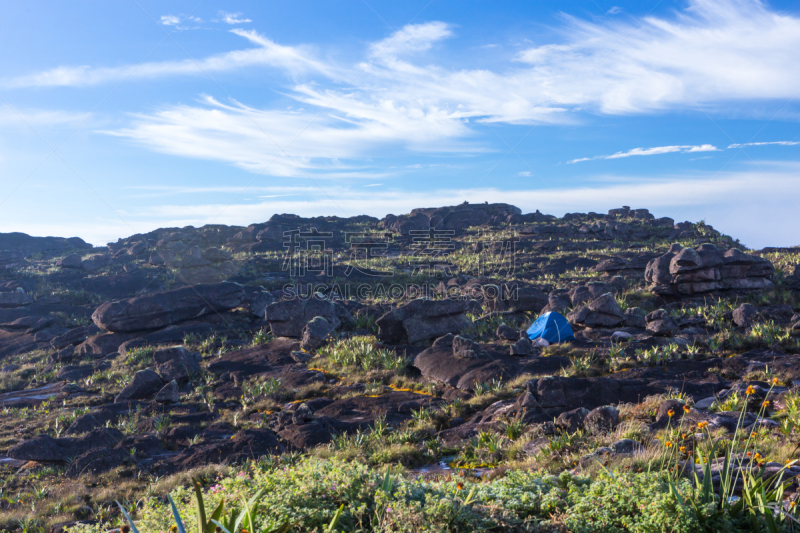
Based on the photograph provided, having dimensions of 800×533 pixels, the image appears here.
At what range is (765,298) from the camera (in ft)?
62.0

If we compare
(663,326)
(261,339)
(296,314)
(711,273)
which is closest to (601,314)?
(663,326)

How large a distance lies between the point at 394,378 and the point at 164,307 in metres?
15.3

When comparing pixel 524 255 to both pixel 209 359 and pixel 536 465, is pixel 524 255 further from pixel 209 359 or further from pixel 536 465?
pixel 536 465

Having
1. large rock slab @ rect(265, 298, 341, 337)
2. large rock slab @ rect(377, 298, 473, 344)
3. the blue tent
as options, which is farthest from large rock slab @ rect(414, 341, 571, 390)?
large rock slab @ rect(265, 298, 341, 337)

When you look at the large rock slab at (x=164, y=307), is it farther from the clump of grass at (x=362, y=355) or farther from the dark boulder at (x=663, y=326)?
the dark boulder at (x=663, y=326)

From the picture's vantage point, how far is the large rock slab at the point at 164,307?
22.2 metres

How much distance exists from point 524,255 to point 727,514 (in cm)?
4023

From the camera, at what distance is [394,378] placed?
1278cm

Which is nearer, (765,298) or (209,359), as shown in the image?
(209,359)

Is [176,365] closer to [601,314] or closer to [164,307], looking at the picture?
[164,307]

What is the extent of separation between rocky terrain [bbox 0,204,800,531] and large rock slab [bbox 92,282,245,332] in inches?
3.1

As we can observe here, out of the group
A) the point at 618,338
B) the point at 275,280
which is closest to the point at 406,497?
the point at 618,338

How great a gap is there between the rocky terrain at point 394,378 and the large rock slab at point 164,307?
0.08m

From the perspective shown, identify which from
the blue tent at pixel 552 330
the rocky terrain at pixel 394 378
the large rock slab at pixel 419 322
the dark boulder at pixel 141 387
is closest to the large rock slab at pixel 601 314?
the rocky terrain at pixel 394 378
